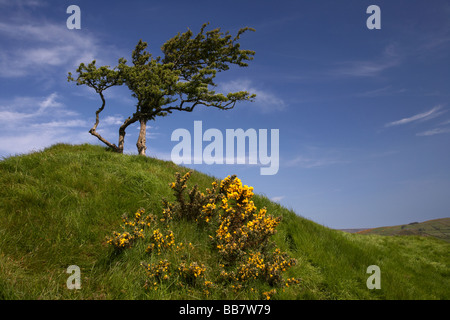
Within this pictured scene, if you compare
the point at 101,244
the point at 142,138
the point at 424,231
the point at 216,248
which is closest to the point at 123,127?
the point at 142,138

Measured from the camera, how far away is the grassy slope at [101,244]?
434 cm

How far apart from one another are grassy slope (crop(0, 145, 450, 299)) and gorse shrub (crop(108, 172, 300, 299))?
0.68ft

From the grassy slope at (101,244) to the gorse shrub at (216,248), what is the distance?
0.68 ft

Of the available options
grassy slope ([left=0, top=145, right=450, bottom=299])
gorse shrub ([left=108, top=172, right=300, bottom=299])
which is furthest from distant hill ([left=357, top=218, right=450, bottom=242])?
gorse shrub ([left=108, top=172, right=300, bottom=299])

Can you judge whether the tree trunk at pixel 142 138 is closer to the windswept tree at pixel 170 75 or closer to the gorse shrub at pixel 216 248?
the windswept tree at pixel 170 75

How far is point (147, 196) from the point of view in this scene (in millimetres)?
7625

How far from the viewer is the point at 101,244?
18.1 ft

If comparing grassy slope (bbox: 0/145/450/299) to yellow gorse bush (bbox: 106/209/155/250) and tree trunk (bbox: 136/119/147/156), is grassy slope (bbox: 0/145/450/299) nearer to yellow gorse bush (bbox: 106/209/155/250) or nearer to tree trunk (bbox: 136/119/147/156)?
yellow gorse bush (bbox: 106/209/155/250)

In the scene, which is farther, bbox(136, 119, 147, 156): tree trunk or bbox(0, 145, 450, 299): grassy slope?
bbox(136, 119, 147, 156): tree trunk

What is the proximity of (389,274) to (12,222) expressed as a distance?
31.1 feet

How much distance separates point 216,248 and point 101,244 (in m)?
2.34

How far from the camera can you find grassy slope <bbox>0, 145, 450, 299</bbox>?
4.34 meters

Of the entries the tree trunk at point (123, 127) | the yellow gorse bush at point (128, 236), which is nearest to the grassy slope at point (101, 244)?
the yellow gorse bush at point (128, 236)
